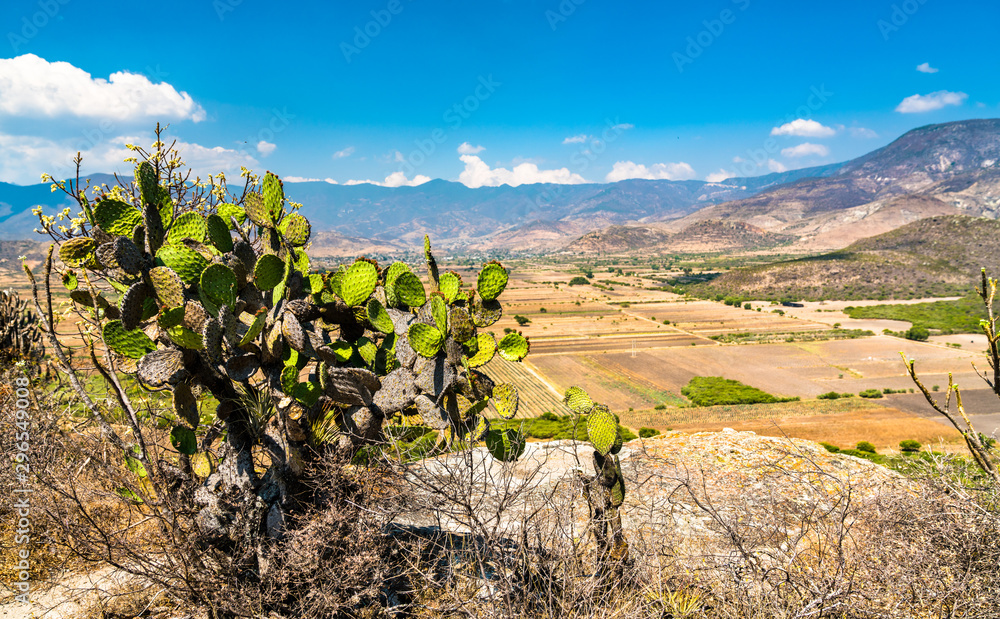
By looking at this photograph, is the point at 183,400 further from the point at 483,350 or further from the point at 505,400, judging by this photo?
the point at 505,400

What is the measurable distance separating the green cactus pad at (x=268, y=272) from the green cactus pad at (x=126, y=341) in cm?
102

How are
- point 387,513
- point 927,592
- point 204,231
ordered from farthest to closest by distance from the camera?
point 204,231 → point 387,513 → point 927,592

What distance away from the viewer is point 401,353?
508 centimetres

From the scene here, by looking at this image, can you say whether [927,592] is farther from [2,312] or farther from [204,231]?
[2,312]

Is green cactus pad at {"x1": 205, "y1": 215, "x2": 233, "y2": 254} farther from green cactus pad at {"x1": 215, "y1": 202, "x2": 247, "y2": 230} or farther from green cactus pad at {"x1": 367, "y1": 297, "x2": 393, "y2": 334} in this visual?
green cactus pad at {"x1": 367, "y1": 297, "x2": 393, "y2": 334}

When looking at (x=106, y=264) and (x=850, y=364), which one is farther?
(x=850, y=364)

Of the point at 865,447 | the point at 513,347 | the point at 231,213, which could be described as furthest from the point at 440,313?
the point at 865,447

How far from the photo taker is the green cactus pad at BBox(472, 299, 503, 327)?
5.11 m

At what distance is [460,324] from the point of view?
482 cm

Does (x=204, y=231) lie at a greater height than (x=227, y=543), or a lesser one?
greater

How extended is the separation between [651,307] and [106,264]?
8760 cm

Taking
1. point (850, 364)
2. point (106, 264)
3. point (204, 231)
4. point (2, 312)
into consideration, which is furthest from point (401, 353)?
point (850, 364)

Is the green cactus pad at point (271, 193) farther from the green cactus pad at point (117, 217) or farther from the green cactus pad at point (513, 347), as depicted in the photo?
the green cactus pad at point (513, 347)

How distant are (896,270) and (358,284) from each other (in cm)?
11457
